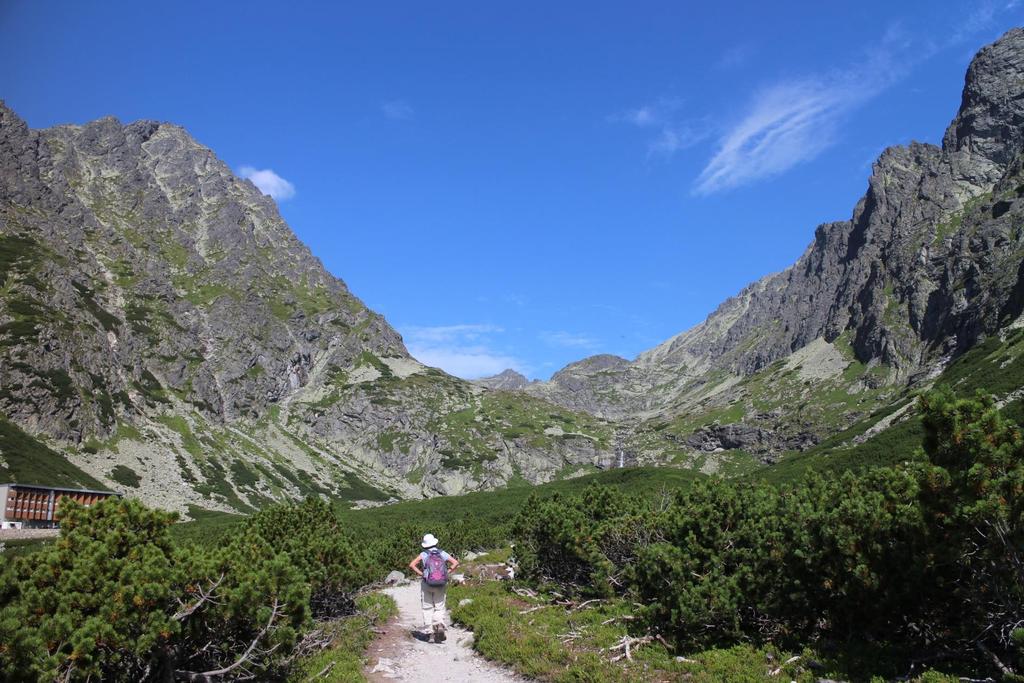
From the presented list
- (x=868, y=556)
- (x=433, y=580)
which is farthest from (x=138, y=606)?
(x=868, y=556)

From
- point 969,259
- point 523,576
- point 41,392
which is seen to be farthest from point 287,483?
point 969,259

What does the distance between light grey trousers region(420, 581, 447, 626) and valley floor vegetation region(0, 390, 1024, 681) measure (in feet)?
6.06

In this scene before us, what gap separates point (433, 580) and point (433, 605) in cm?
127

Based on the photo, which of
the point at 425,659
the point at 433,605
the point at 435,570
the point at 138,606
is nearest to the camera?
the point at 138,606

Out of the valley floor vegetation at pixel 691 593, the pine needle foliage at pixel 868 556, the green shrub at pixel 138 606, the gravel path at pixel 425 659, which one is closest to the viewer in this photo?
the green shrub at pixel 138 606

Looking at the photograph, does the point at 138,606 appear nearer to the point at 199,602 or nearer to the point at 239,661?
the point at 199,602

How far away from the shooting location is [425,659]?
57.6ft

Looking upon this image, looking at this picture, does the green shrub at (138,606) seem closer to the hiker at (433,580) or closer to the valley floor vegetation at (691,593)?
the valley floor vegetation at (691,593)

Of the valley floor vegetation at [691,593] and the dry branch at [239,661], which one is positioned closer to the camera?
the valley floor vegetation at [691,593]

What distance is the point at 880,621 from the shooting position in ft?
48.5

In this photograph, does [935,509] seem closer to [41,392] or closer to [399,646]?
[399,646]

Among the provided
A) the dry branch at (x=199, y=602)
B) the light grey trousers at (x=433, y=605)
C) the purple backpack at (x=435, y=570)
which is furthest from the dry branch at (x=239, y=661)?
the light grey trousers at (x=433, y=605)

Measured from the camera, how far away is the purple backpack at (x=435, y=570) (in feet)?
61.8

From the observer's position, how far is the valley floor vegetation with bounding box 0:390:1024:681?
10898mm
